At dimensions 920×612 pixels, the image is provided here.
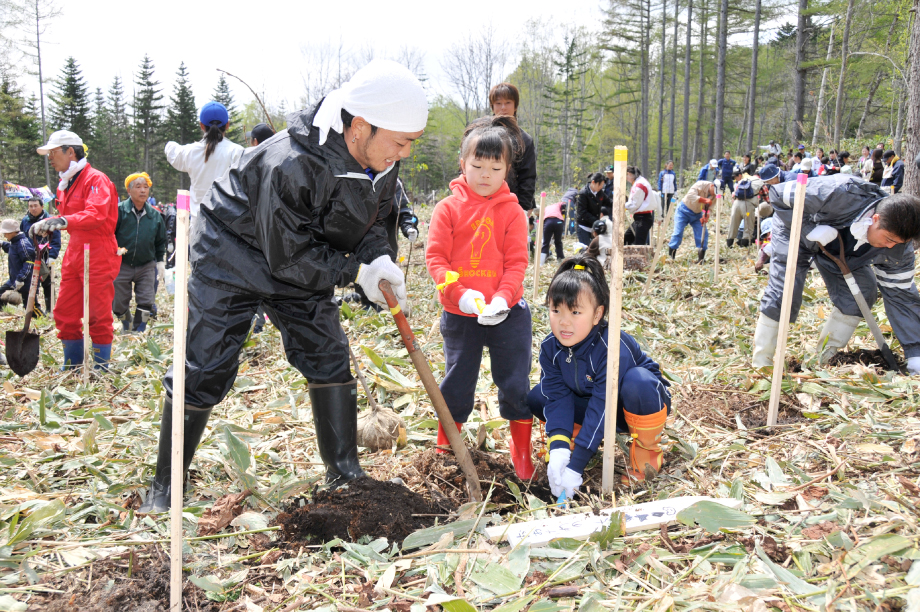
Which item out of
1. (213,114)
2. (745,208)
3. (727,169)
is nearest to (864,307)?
(213,114)

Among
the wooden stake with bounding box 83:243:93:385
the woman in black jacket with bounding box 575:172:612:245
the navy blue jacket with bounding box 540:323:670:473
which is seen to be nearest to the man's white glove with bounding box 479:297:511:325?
the navy blue jacket with bounding box 540:323:670:473

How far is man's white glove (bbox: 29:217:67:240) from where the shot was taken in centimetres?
437

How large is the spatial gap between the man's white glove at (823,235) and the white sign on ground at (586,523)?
2328 millimetres

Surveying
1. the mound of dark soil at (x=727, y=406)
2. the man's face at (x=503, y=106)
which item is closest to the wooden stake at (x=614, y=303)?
the mound of dark soil at (x=727, y=406)

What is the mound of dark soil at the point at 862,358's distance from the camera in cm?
400

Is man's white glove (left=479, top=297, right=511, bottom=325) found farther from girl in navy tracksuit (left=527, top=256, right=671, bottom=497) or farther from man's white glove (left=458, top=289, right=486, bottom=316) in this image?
girl in navy tracksuit (left=527, top=256, right=671, bottom=497)

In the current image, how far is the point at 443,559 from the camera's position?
204 cm

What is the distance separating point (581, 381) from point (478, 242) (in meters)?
0.81

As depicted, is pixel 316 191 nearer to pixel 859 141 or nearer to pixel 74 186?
pixel 74 186

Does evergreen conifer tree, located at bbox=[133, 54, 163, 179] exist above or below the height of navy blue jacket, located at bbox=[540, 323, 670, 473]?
above

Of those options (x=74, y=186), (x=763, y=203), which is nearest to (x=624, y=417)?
(x=74, y=186)

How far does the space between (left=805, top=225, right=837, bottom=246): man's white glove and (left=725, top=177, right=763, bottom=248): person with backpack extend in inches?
330

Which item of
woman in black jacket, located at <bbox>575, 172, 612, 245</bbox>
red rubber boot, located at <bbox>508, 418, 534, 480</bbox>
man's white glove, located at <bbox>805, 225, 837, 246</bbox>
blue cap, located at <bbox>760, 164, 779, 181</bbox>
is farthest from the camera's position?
blue cap, located at <bbox>760, 164, 779, 181</bbox>

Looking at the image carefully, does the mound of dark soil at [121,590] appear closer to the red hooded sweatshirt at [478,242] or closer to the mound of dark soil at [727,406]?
the red hooded sweatshirt at [478,242]
